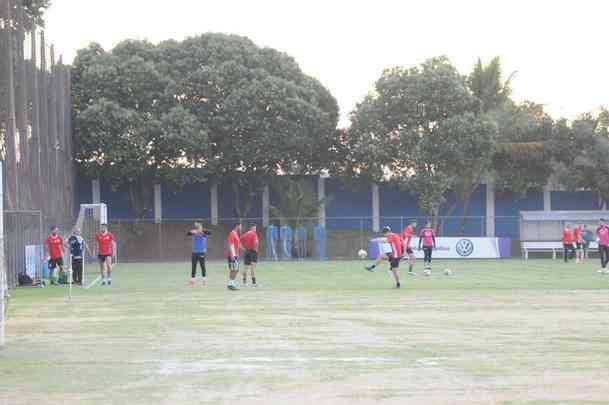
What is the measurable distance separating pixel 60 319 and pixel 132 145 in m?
34.5

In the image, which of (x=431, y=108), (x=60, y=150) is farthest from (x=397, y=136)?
(x=60, y=150)

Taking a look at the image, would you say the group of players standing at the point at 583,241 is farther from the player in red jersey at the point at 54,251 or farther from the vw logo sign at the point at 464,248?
the player in red jersey at the point at 54,251

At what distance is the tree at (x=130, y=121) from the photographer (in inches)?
2073

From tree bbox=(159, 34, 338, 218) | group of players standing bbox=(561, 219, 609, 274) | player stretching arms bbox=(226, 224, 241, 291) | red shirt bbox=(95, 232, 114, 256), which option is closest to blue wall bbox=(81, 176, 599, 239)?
tree bbox=(159, 34, 338, 218)

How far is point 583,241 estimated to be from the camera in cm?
4906

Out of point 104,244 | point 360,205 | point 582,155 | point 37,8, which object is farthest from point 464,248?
point 104,244

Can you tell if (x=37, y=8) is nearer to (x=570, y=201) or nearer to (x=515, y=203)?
(x=515, y=203)

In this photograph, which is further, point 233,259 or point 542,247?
point 542,247

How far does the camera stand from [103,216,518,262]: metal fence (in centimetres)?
5443

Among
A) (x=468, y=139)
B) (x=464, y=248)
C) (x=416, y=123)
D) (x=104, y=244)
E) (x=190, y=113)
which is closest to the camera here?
(x=104, y=244)

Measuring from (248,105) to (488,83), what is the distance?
1530cm

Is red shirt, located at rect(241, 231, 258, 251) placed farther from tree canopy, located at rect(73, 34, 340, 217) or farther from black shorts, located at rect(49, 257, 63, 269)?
tree canopy, located at rect(73, 34, 340, 217)

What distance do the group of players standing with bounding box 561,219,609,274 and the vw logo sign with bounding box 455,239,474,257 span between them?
502cm

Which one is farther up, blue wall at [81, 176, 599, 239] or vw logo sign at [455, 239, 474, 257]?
blue wall at [81, 176, 599, 239]
